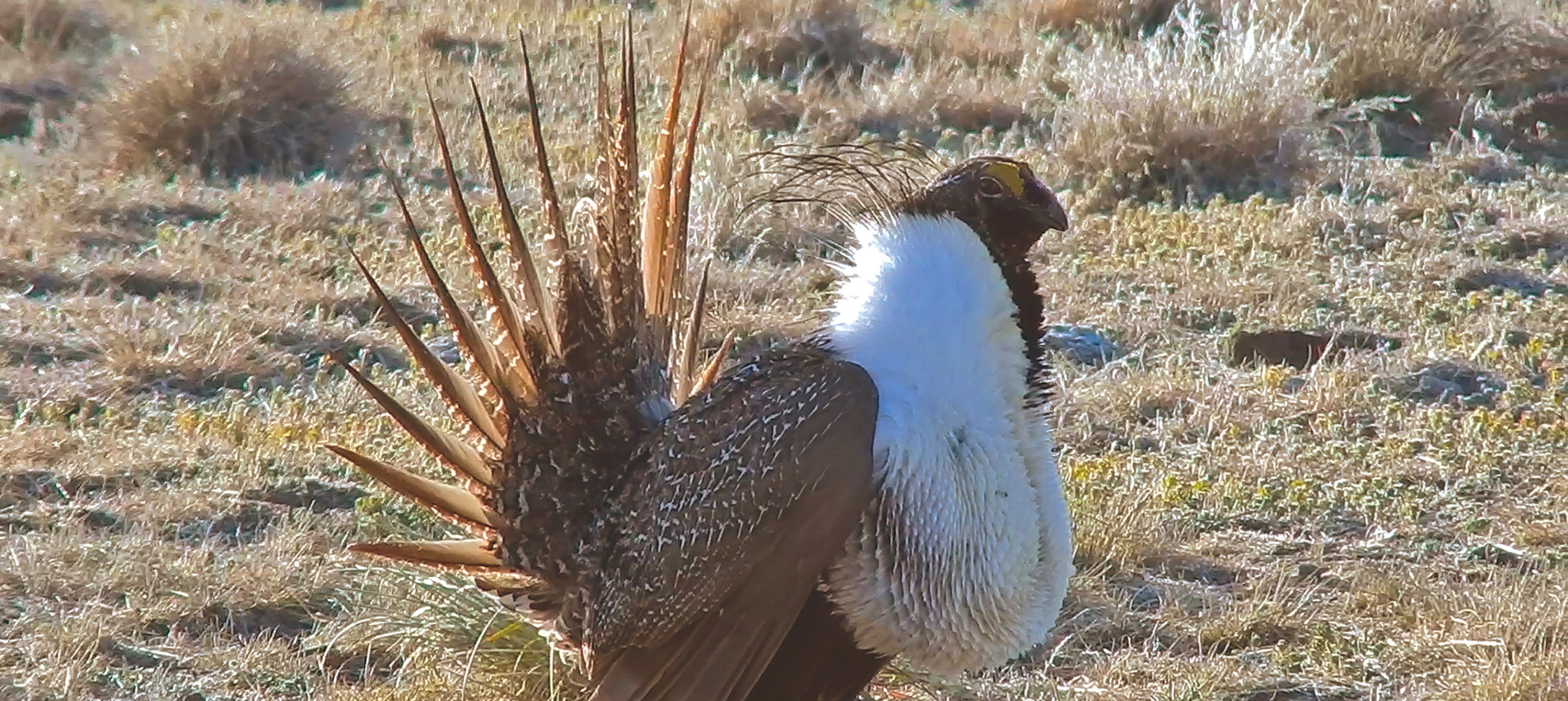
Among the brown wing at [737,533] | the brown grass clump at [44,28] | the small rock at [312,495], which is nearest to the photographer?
the brown wing at [737,533]

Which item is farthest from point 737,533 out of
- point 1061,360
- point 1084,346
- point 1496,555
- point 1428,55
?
point 1428,55

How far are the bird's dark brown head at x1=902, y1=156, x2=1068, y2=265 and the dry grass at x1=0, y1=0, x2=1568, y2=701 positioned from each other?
1.43 feet

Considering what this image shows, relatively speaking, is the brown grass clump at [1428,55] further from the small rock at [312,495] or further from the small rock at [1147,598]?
the small rock at [312,495]

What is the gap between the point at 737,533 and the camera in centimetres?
256

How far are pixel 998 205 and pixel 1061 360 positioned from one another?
93.0 inches

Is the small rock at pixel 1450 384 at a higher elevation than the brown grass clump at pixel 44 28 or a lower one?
higher

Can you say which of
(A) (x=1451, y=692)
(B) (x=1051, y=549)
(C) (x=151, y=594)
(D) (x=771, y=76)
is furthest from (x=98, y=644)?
(D) (x=771, y=76)

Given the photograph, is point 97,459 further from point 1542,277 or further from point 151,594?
point 1542,277

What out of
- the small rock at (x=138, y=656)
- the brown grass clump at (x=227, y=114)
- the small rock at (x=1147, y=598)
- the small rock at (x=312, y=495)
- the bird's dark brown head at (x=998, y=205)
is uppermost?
the bird's dark brown head at (x=998, y=205)

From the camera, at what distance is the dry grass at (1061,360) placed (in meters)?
3.50

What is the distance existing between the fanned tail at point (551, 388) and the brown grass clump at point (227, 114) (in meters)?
4.54

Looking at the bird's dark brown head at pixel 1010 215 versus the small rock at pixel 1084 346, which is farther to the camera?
the small rock at pixel 1084 346

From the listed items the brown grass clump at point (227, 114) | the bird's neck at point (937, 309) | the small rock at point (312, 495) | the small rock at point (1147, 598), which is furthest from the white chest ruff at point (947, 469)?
the brown grass clump at point (227, 114)

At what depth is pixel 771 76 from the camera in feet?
29.3
